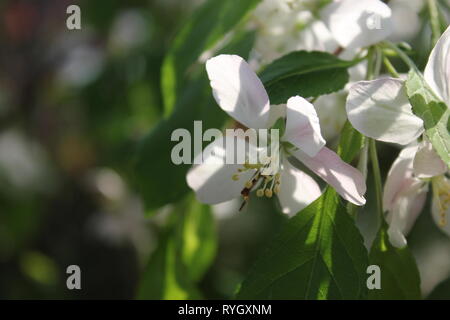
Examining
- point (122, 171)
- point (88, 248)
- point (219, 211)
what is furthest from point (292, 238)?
point (88, 248)

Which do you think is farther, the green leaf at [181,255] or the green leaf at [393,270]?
the green leaf at [181,255]

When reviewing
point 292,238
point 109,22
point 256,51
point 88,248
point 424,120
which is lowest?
point 88,248

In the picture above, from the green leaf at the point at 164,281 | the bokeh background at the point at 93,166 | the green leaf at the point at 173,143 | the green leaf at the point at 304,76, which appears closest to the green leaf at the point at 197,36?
the green leaf at the point at 173,143

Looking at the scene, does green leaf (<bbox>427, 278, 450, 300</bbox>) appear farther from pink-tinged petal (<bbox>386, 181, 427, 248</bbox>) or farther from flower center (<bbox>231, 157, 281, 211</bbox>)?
flower center (<bbox>231, 157, 281, 211</bbox>)

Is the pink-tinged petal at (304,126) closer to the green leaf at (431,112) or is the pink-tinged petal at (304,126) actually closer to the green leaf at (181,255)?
the green leaf at (431,112)

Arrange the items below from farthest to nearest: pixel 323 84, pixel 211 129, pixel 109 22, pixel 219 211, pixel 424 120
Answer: pixel 109 22 < pixel 219 211 < pixel 211 129 < pixel 323 84 < pixel 424 120

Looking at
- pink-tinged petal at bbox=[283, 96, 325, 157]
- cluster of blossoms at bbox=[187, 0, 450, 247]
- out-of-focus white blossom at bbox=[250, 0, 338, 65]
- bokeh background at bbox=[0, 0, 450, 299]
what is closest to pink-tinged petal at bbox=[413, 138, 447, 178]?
cluster of blossoms at bbox=[187, 0, 450, 247]

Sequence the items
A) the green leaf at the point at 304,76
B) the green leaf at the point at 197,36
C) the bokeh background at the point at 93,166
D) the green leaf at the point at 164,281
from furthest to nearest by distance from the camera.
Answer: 1. the bokeh background at the point at 93,166
2. the green leaf at the point at 164,281
3. the green leaf at the point at 197,36
4. the green leaf at the point at 304,76

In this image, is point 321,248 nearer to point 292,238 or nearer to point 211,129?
point 292,238
